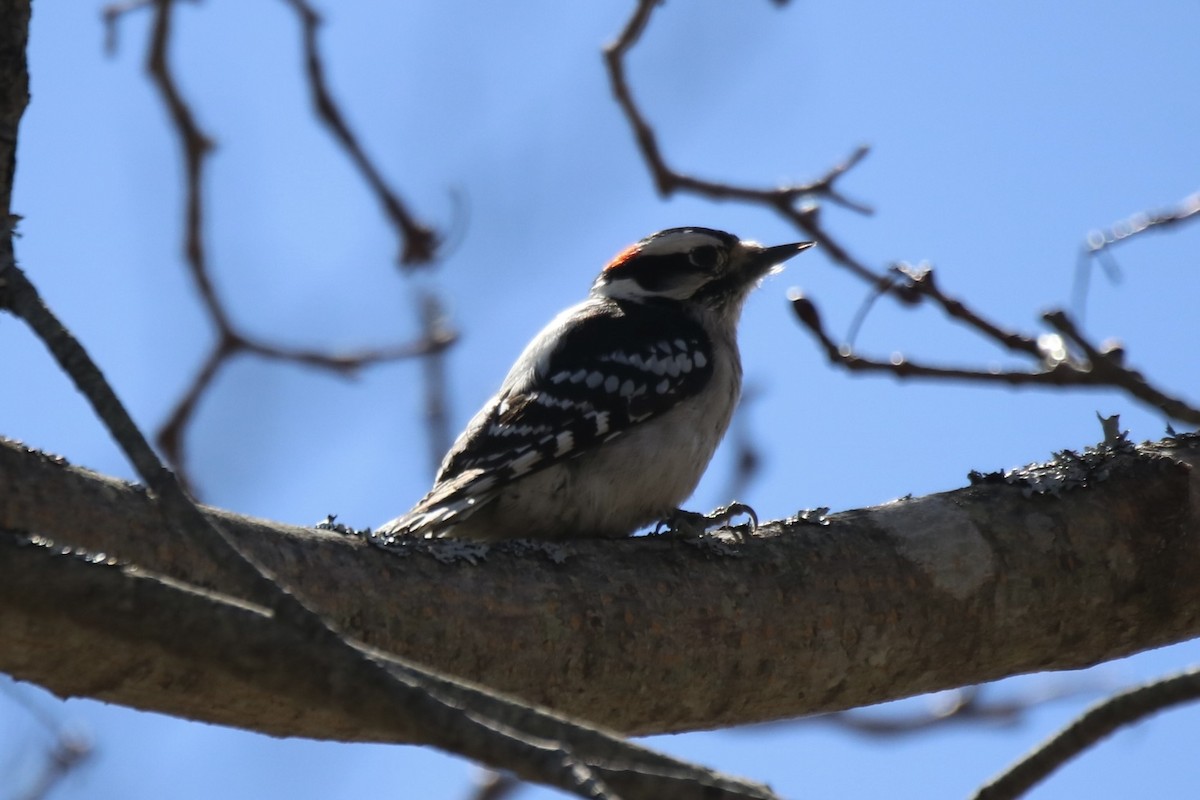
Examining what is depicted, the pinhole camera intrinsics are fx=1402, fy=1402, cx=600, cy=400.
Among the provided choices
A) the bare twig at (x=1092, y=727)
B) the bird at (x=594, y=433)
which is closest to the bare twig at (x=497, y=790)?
the bird at (x=594, y=433)

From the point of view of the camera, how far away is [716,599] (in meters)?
3.40

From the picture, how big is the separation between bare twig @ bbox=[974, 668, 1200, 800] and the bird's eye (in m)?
3.82

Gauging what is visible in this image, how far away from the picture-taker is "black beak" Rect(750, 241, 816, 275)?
5926mm

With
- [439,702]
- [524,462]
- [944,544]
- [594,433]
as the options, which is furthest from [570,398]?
[439,702]

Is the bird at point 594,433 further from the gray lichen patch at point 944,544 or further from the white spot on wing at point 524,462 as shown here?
the gray lichen patch at point 944,544

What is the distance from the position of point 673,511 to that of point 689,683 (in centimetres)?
129

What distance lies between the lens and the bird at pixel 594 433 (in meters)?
4.39

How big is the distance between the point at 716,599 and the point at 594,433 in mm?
1265

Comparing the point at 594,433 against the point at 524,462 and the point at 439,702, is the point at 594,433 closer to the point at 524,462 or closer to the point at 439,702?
the point at 524,462

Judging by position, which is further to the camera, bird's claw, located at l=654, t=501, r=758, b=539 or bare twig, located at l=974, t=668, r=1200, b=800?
bird's claw, located at l=654, t=501, r=758, b=539

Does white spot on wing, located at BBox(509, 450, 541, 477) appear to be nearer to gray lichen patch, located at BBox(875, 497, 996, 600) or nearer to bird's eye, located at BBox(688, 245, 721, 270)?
gray lichen patch, located at BBox(875, 497, 996, 600)

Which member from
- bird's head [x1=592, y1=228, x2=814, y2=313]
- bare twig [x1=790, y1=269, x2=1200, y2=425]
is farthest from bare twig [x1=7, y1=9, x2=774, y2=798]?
bird's head [x1=592, y1=228, x2=814, y2=313]

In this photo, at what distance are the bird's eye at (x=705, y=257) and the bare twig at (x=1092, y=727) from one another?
12.5 feet

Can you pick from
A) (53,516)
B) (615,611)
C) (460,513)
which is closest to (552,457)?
(460,513)
